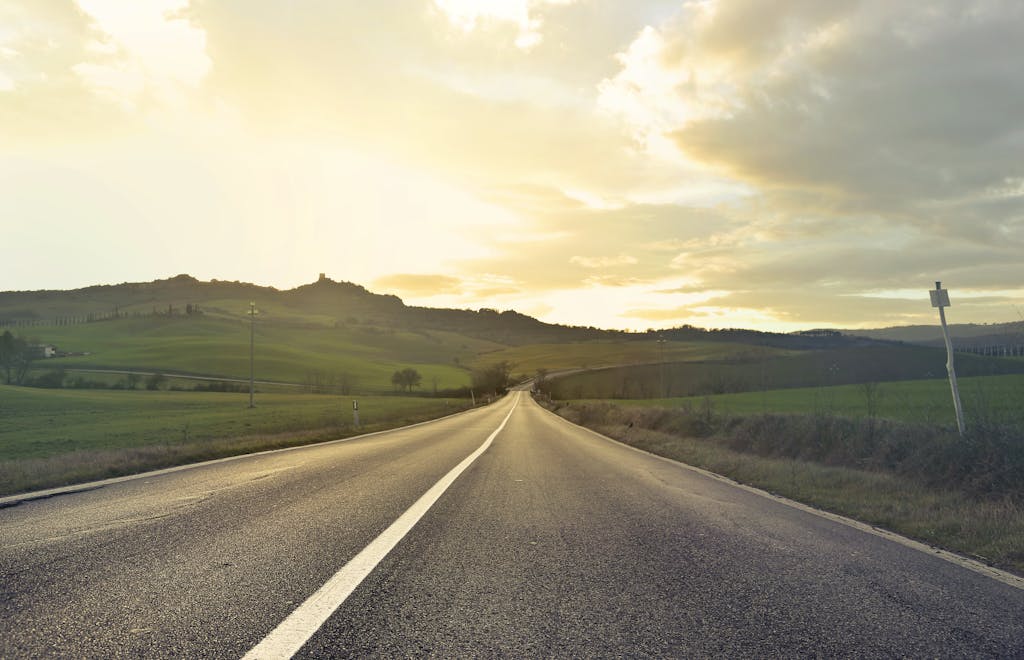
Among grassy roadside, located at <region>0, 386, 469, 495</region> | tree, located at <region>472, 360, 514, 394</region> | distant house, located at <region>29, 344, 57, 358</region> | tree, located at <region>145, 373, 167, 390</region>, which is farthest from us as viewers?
tree, located at <region>472, 360, 514, 394</region>

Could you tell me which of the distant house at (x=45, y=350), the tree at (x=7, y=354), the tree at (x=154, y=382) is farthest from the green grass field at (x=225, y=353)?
the tree at (x=154, y=382)

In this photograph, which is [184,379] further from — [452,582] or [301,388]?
[452,582]

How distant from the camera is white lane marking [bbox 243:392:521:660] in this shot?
3.04 meters

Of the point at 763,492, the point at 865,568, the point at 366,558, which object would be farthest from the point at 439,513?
the point at 763,492

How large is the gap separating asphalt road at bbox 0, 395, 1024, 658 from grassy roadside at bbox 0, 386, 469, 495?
430 cm

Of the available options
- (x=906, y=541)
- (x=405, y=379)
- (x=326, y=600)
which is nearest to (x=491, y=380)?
(x=405, y=379)

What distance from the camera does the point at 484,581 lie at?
14.4ft

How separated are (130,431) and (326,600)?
36.0 m

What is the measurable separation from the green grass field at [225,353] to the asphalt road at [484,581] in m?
105

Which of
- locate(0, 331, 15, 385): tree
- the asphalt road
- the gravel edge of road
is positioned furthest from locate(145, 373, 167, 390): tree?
the gravel edge of road

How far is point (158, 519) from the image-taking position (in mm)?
6422

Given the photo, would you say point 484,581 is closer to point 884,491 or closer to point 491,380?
point 884,491

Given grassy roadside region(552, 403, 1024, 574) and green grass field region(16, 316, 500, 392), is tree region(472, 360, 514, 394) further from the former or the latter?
grassy roadside region(552, 403, 1024, 574)

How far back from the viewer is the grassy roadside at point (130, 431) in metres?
11.5
